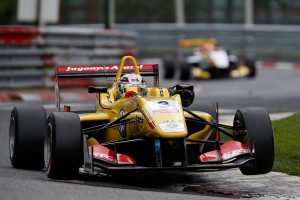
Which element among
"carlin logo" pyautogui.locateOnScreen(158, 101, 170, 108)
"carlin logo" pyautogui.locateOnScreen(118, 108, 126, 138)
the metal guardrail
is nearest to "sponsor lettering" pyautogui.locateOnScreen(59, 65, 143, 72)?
"carlin logo" pyautogui.locateOnScreen(118, 108, 126, 138)

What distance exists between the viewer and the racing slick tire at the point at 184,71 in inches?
853

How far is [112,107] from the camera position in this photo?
8664 mm

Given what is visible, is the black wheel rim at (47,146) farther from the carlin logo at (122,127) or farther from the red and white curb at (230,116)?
the red and white curb at (230,116)

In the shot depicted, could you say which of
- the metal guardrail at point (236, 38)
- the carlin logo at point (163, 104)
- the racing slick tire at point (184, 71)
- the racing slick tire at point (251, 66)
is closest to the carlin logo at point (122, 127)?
the carlin logo at point (163, 104)

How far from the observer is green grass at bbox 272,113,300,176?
8695mm

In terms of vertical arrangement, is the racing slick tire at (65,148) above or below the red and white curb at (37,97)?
above

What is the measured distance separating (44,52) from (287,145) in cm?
903

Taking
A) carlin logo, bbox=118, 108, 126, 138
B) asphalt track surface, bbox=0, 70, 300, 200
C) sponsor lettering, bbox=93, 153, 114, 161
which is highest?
carlin logo, bbox=118, 108, 126, 138

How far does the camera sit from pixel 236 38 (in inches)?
1120

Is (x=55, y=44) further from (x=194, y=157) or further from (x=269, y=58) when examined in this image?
(x=269, y=58)

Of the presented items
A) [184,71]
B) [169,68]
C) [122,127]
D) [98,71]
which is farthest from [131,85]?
[169,68]

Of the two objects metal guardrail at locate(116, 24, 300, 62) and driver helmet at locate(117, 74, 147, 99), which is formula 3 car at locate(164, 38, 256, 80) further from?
driver helmet at locate(117, 74, 147, 99)

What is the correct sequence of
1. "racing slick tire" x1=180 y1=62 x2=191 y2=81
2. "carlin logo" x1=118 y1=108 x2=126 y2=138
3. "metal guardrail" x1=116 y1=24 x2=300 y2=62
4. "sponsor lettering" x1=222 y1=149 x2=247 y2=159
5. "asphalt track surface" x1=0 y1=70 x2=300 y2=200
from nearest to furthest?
"asphalt track surface" x1=0 y1=70 x2=300 y2=200 < "sponsor lettering" x1=222 y1=149 x2=247 y2=159 < "carlin logo" x1=118 y1=108 x2=126 y2=138 < "racing slick tire" x1=180 y1=62 x2=191 y2=81 < "metal guardrail" x1=116 y1=24 x2=300 y2=62

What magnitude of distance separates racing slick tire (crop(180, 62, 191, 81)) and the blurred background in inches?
64.3
